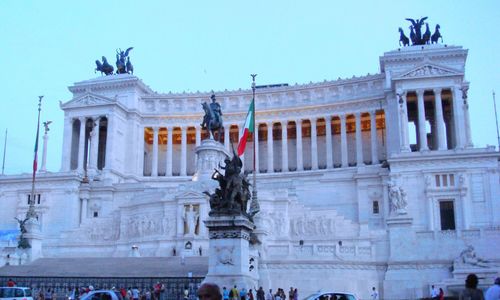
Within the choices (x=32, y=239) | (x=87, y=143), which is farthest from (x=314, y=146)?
(x=32, y=239)

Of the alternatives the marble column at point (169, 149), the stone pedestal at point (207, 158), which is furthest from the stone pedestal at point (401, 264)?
the marble column at point (169, 149)

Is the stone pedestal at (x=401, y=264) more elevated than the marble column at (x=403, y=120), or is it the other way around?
the marble column at (x=403, y=120)

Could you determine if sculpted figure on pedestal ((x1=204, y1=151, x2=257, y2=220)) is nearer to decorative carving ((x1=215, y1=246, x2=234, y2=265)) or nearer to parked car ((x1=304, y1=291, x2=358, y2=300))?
decorative carving ((x1=215, y1=246, x2=234, y2=265))

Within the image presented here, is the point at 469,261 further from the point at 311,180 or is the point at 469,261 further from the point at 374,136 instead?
the point at 374,136

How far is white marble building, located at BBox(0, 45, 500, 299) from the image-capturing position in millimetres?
40219

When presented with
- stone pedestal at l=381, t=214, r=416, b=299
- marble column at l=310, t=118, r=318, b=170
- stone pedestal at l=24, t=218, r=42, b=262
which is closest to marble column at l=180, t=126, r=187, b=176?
marble column at l=310, t=118, r=318, b=170

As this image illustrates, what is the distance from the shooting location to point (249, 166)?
89250 millimetres

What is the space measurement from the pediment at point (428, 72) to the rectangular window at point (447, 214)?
17.5m

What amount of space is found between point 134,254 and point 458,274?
24181mm

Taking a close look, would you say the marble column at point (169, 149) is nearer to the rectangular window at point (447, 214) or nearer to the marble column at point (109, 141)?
the marble column at point (109, 141)

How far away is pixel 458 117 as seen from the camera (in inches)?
2680

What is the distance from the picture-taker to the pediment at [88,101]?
79.1m

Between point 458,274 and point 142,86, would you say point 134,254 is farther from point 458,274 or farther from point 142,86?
point 142,86

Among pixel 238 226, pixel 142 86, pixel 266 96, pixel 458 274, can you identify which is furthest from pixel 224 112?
pixel 238 226
